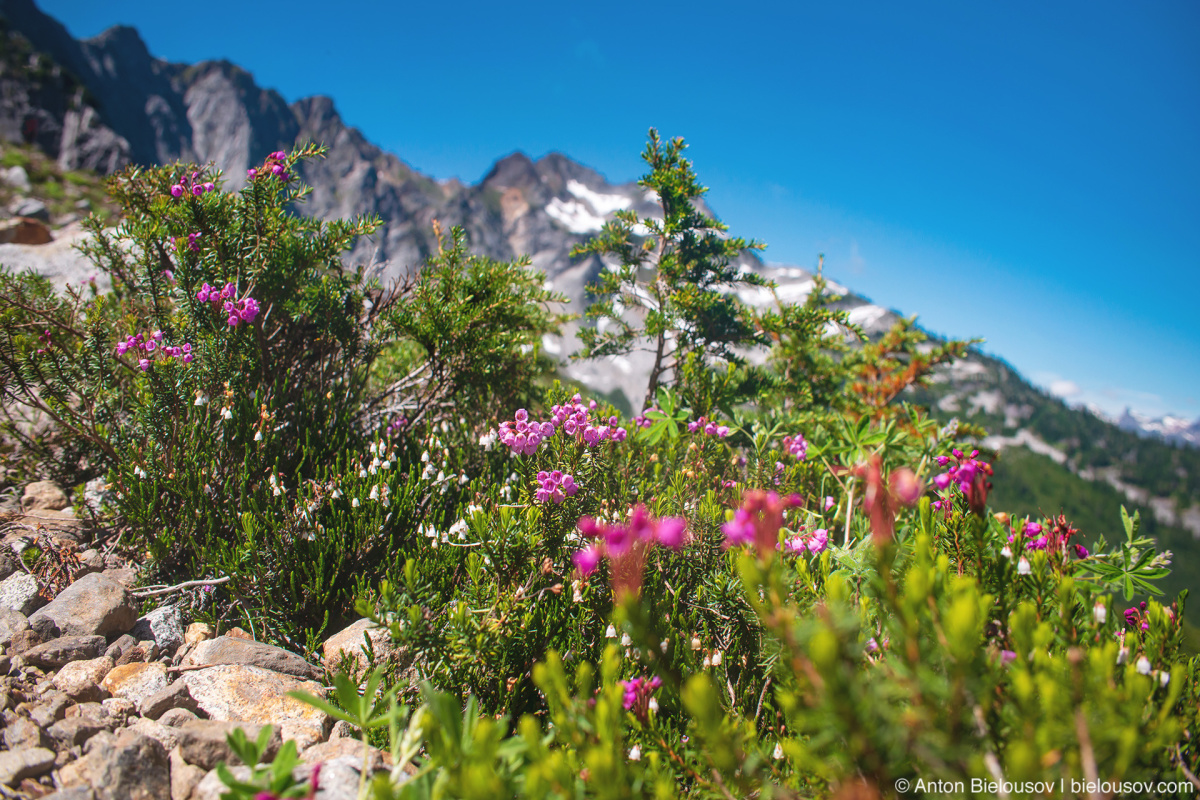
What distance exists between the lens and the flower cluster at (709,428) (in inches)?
146

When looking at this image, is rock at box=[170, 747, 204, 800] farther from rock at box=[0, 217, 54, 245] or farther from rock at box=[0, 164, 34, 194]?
rock at box=[0, 164, 34, 194]

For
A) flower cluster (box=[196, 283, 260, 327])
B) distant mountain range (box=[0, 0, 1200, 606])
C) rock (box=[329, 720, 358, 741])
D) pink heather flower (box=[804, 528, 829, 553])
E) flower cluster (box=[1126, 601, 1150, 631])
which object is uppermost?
distant mountain range (box=[0, 0, 1200, 606])

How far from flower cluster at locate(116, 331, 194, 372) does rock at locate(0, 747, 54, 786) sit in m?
2.38

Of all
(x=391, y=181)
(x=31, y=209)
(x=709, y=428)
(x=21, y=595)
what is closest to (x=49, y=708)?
(x=21, y=595)

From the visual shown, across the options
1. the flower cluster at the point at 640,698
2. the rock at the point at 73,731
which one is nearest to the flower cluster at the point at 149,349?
the rock at the point at 73,731

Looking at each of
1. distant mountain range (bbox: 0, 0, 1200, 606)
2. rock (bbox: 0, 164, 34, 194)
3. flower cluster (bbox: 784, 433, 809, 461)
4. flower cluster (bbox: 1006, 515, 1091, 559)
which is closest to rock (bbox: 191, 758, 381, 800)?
flower cluster (bbox: 1006, 515, 1091, 559)

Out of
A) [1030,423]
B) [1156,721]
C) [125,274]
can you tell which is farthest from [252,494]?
[1030,423]

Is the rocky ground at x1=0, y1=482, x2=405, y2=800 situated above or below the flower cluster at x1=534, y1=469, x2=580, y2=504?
below

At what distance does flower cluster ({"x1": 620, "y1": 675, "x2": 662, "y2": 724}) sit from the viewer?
1657 millimetres

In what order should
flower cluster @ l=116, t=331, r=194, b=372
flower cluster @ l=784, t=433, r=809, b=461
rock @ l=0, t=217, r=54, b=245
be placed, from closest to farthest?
flower cluster @ l=116, t=331, r=194, b=372
flower cluster @ l=784, t=433, r=809, b=461
rock @ l=0, t=217, r=54, b=245

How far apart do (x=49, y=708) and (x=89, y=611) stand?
834mm

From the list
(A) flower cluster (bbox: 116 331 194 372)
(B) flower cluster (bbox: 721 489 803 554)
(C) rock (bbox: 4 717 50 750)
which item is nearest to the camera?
(B) flower cluster (bbox: 721 489 803 554)

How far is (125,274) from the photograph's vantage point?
4.63 meters

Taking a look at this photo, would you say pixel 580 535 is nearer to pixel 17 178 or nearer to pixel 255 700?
pixel 255 700
